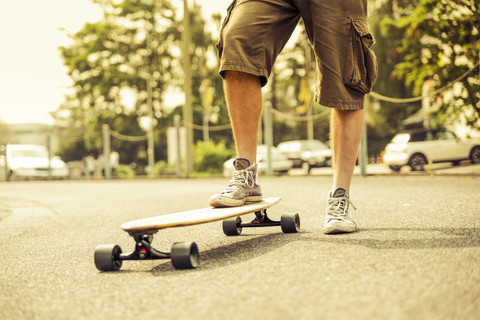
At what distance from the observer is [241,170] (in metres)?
2.87

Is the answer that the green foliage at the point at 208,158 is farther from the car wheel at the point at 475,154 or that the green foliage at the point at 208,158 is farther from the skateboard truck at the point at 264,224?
the skateboard truck at the point at 264,224

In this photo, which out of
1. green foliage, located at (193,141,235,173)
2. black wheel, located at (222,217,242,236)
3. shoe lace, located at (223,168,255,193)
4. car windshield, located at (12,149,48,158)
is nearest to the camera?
shoe lace, located at (223,168,255,193)

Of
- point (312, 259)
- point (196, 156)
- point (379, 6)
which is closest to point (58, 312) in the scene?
point (312, 259)

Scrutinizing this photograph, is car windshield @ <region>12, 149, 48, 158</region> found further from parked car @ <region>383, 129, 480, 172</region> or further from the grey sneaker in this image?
the grey sneaker

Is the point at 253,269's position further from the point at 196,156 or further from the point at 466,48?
the point at 196,156

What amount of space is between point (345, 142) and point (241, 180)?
0.63 meters

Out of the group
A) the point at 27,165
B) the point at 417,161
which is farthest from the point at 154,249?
the point at 27,165

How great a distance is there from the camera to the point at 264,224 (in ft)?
10.2

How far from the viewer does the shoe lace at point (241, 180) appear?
279cm

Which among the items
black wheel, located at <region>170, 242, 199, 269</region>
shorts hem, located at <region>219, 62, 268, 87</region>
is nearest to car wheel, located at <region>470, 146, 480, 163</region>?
shorts hem, located at <region>219, 62, 268, 87</region>

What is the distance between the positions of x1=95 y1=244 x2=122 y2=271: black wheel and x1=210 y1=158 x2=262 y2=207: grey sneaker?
0.60m

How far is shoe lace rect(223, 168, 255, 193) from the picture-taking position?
279 centimetres

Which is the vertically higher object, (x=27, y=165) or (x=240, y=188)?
(x=27, y=165)

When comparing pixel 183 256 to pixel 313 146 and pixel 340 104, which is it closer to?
pixel 340 104
